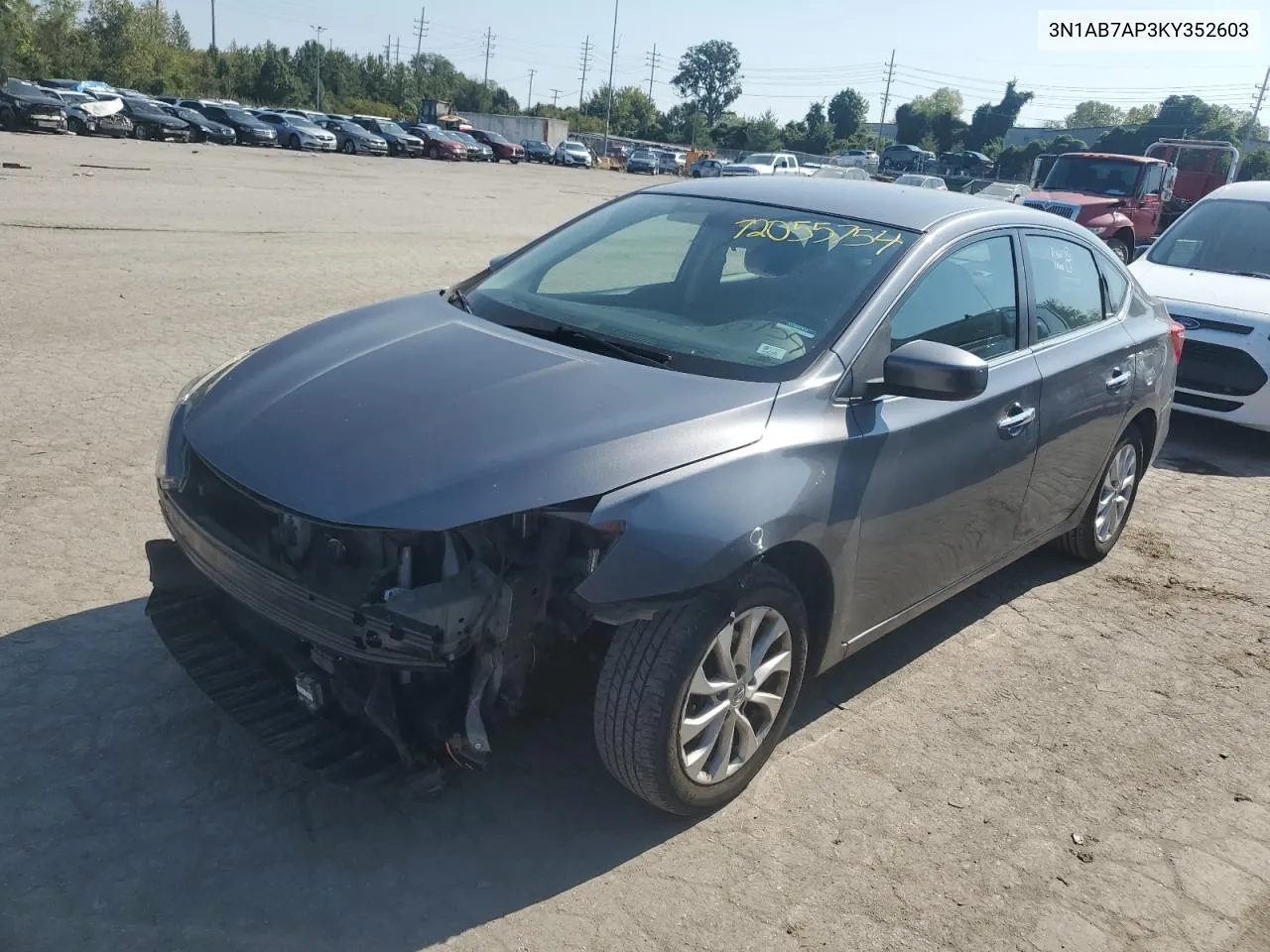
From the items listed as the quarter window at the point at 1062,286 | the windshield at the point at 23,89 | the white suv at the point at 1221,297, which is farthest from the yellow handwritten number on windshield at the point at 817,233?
the windshield at the point at 23,89

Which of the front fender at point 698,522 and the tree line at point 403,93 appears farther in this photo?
the tree line at point 403,93

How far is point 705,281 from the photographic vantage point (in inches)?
149

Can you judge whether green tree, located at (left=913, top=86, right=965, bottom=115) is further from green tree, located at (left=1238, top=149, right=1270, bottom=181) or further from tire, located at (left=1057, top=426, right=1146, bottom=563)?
tire, located at (left=1057, top=426, right=1146, bottom=563)

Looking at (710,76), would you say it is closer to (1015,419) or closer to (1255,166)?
(1255,166)

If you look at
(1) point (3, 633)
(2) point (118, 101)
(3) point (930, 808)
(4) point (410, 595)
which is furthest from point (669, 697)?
(2) point (118, 101)

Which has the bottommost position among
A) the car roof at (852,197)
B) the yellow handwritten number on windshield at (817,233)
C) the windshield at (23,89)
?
the yellow handwritten number on windshield at (817,233)

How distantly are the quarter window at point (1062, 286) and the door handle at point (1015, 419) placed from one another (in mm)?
Result: 388

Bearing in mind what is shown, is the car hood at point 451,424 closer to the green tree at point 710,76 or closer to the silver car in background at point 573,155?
the silver car in background at point 573,155

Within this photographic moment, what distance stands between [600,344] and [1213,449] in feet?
20.9

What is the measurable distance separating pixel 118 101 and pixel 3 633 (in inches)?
1524

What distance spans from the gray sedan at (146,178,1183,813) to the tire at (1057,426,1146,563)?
0.89m

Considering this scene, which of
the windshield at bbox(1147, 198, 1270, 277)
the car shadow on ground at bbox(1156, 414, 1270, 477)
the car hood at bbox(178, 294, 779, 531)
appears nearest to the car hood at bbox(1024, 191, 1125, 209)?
the windshield at bbox(1147, 198, 1270, 277)

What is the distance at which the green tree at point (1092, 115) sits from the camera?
14385 cm

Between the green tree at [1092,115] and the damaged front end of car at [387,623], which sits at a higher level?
the green tree at [1092,115]
